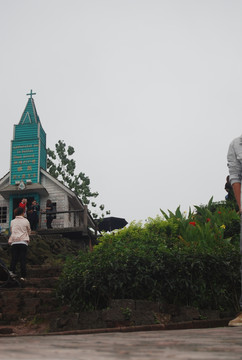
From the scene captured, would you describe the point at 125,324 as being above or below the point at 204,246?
below

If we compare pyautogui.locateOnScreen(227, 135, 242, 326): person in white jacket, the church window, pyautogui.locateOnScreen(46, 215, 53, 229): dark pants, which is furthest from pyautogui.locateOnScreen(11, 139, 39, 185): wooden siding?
pyautogui.locateOnScreen(227, 135, 242, 326): person in white jacket

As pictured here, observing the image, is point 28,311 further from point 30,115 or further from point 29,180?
point 30,115

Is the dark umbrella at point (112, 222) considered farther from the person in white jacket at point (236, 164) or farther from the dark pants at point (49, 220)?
the person in white jacket at point (236, 164)

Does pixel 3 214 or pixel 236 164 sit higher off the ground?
pixel 3 214

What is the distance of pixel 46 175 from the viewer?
78.4 ft

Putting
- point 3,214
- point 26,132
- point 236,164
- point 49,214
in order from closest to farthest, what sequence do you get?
point 236,164, point 49,214, point 3,214, point 26,132

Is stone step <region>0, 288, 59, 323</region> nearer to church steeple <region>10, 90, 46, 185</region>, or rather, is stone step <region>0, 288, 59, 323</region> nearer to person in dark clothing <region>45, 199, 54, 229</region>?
person in dark clothing <region>45, 199, 54, 229</region>

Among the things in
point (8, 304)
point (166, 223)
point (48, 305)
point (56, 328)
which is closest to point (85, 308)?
point (56, 328)

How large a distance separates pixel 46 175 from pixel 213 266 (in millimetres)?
18901

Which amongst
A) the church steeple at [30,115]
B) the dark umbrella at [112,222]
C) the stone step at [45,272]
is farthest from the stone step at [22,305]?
the dark umbrella at [112,222]

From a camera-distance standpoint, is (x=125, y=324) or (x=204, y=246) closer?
(x=125, y=324)

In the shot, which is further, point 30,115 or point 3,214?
point 30,115

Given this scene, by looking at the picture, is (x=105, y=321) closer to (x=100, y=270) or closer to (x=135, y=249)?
(x=100, y=270)

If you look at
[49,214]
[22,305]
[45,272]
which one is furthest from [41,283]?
[49,214]
